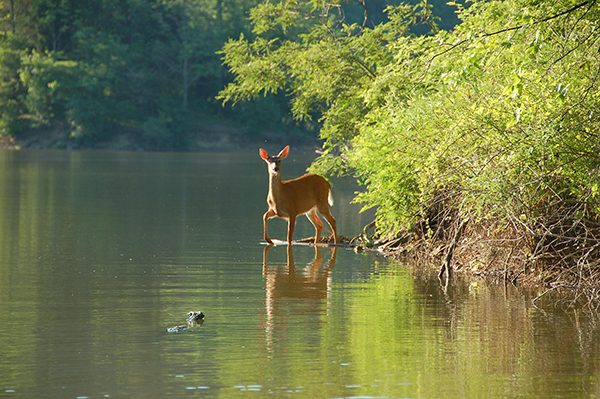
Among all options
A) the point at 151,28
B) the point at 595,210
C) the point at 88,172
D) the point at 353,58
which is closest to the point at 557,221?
the point at 595,210

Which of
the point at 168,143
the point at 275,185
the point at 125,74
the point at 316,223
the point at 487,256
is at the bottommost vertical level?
the point at 487,256

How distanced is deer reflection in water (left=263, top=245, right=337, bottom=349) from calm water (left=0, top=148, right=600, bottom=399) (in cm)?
3

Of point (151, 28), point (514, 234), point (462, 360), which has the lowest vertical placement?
point (462, 360)

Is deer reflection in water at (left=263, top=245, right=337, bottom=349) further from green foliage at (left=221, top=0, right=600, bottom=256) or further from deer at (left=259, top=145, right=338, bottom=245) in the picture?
green foliage at (left=221, top=0, right=600, bottom=256)

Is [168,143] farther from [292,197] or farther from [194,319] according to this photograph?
[194,319]

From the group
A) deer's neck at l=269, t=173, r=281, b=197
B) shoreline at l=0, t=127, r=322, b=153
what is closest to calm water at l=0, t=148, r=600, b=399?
deer's neck at l=269, t=173, r=281, b=197

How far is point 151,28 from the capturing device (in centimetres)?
8775

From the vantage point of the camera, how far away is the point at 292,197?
1506 centimetres

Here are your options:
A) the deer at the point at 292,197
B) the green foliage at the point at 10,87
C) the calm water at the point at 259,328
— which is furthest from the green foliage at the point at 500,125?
the green foliage at the point at 10,87

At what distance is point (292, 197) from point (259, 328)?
22.6 feet

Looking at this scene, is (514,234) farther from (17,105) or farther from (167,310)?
(17,105)

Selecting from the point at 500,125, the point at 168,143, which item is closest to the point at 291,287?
the point at 500,125

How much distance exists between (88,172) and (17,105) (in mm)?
44405

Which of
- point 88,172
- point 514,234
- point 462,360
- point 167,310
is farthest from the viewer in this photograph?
point 88,172
